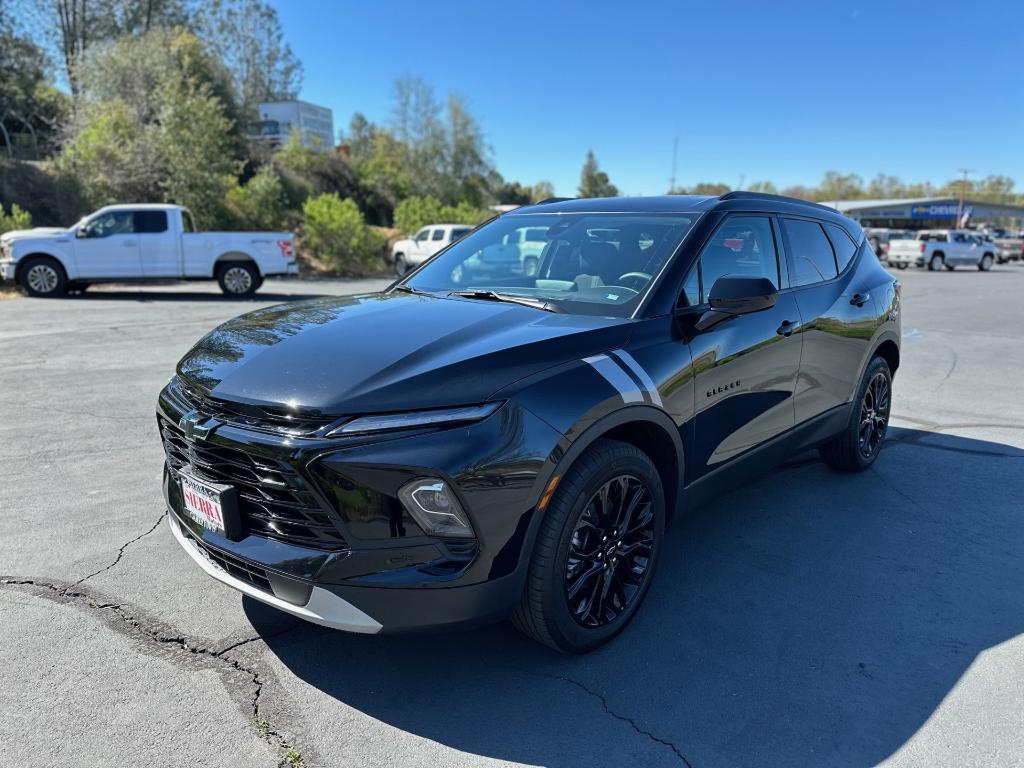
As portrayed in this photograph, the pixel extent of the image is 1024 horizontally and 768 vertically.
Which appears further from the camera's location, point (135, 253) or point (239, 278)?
point (239, 278)

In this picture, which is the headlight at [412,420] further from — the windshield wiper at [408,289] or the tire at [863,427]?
the tire at [863,427]

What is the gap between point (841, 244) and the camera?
15.7 feet

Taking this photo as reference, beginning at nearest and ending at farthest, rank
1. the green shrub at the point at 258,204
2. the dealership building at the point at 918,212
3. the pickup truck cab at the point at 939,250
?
the green shrub at the point at 258,204, the pickup truck cab at the point at 939,250, the dealership building at the point at 918,212

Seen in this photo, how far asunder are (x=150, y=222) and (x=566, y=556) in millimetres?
15941

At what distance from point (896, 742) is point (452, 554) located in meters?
1.69

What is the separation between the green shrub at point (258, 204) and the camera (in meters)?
25.4

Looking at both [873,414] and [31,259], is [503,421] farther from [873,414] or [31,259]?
[31,259]

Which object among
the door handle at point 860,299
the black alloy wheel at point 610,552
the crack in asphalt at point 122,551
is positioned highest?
the door handle at point 860,299

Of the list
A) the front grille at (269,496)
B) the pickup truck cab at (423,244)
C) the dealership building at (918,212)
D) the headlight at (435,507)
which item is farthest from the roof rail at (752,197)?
the dealership building at (918,212)

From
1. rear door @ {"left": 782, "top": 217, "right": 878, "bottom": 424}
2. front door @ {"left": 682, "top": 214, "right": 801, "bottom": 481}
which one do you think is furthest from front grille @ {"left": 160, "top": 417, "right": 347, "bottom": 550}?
rear door @ {"left": 782, "top": 217, "right": 878, "bottom": 424}

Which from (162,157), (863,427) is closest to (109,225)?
(162,157)

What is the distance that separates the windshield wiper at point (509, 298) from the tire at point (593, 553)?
77 cm

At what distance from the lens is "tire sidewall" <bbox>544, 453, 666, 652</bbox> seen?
2.53m

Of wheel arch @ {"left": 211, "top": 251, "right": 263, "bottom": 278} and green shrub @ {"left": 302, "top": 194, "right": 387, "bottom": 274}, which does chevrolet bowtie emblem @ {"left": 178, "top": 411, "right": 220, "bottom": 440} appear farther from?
green shrub @ {"left": 302, "top": 194, "right": 387, "bottom": 274}
